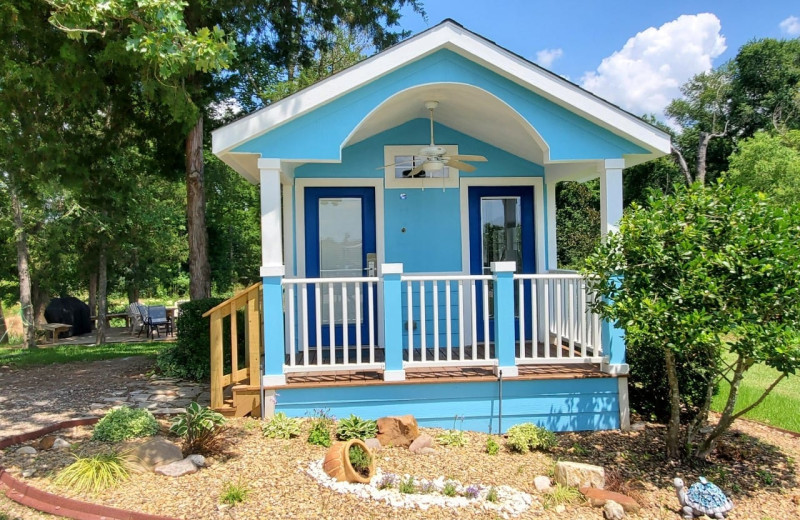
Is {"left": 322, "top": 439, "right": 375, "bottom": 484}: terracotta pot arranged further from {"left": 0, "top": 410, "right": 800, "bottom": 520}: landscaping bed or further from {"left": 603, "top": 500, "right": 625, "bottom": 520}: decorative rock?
{"left": 603, "top": 500, "right": 625, "bottom": 520}: decorative rock

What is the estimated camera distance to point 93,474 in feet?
11.4

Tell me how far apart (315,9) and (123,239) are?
943 cm

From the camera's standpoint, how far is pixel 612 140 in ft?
17.0

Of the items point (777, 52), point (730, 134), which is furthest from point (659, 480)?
point (777, 52)

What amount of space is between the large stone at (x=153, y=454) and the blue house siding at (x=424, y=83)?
8.81ft

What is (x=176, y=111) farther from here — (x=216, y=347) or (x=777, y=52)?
(x=777, y=52)

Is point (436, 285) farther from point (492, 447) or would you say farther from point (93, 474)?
point (93, 474)

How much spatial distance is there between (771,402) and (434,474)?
512 cm

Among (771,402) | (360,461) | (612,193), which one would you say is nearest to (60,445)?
(360,461)

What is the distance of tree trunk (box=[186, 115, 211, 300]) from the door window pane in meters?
2.81

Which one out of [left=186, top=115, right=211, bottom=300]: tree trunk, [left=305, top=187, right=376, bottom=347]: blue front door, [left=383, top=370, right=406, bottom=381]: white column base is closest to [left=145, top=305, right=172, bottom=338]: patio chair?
[left=186, top=115, right=211, bottom=300]: tree trunk

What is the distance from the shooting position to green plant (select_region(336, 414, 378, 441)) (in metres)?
4.38

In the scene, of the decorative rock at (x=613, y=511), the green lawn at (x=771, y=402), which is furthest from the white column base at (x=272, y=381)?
the green lawn at (x=771, y=402)

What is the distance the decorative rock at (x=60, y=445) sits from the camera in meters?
4.16
